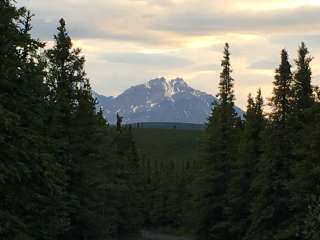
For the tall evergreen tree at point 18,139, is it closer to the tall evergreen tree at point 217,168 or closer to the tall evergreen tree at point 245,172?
the tall evergreen tree at point 245,172

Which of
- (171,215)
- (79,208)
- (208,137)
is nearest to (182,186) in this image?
(171,215)

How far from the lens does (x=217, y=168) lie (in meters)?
49.9

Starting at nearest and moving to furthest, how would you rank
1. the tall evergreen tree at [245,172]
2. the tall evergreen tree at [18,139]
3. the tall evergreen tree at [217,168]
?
1. the tall evergreen tree at [18,139]
2. the tall evergreen tree at [245,172]
3. the tall evergreen tree at [217,168]

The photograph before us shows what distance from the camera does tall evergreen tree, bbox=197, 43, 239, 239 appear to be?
4931 centimetres

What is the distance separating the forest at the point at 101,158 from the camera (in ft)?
57.0

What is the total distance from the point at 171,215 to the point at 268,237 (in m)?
64.2

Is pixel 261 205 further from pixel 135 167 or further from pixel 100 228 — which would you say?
pixel 135 167

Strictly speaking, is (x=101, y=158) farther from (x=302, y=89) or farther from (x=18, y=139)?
(x=18, y=139)

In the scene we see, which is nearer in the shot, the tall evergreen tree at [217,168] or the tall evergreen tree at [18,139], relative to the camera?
the tall evergreen tree at [18,139]

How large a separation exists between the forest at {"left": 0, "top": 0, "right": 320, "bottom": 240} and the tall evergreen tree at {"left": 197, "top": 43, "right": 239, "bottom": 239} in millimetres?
88

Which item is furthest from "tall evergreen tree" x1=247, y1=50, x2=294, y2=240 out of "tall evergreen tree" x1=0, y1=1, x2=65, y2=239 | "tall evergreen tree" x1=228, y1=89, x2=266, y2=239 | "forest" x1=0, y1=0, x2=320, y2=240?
"tall evergreen tree" x1=0, y1=1, x2=65, y2=239

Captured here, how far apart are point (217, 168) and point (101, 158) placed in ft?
53.1

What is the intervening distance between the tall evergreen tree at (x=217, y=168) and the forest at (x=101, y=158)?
88mm

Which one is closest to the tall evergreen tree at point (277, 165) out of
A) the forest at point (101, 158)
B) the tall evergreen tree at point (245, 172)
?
the forest at point (101, 158)
